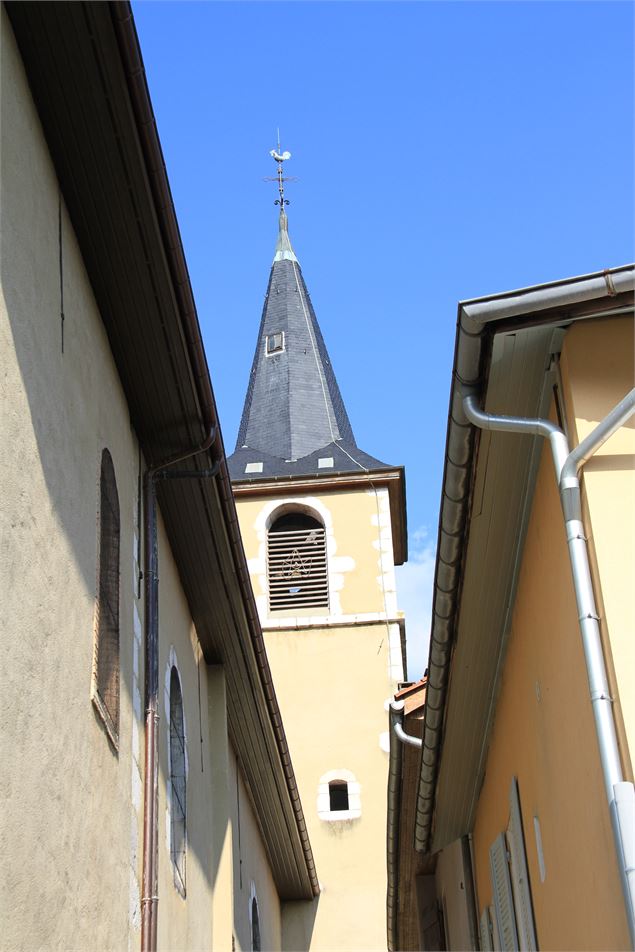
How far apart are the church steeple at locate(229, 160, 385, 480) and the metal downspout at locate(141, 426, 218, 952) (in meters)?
16.6

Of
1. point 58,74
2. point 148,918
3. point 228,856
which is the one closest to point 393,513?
point 228,856

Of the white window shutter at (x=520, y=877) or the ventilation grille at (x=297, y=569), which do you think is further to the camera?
the ventilation grille at (x=297, y=569)

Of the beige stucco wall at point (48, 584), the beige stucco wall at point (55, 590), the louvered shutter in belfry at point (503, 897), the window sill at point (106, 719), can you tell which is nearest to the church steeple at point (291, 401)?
the louvered shutter in belfry at point (503, 897)

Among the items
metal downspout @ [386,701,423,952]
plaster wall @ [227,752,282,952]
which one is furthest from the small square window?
metal downspout @ [386,701,423,952]

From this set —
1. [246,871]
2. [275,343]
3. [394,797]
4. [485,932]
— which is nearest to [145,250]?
[394,797]

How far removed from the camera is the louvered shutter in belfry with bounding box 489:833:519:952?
9.49 m

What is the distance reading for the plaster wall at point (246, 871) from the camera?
13.0m

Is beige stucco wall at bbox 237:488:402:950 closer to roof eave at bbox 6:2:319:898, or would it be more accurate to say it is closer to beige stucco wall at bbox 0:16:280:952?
roof eave at bbox 6:2:319:898

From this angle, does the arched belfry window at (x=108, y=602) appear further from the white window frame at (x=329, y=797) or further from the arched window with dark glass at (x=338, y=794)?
the arched window with dark glass at (x=338, y=794)

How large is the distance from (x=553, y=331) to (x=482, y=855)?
6863 mm

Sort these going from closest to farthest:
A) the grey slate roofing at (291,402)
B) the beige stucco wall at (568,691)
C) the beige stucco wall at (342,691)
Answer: the beige stucco wall at (568,691) → the beige stucco wall at (342,691) → the grey slate roofing at (291,402)

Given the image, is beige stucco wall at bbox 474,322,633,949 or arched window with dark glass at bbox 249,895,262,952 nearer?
beige stucco wall at bbox 474,322,633,949

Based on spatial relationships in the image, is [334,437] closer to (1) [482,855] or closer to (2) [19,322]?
(1) [482,855]

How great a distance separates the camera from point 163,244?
6.84m
